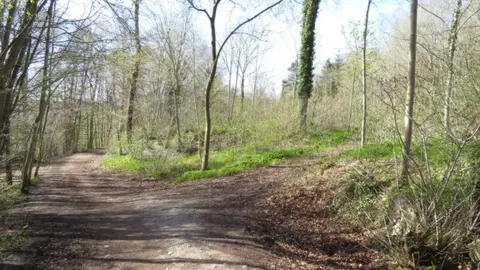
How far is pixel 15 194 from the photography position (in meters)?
10.4

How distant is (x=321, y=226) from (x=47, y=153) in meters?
22.1

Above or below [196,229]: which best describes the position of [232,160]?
above

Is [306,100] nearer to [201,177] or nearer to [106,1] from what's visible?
[201,177]

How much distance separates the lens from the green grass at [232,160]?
41.8 feet

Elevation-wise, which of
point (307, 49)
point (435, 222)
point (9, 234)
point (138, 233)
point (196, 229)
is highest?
point (307, 49)

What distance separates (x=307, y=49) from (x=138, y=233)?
15.5 m

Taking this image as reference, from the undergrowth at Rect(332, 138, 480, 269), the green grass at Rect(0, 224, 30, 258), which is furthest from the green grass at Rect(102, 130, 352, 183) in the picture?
the undergrowth at Rect(332, 138, 480, 269)

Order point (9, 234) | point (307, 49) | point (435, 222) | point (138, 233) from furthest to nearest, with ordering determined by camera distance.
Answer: point (307, 49) → point (9, 234) → point (138, 233) → point (435, 222)

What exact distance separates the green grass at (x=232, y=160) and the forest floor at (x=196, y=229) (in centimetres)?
158

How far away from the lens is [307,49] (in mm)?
19062

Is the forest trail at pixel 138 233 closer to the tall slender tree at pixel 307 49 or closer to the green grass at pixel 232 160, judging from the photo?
the green grass at pixel 232 160

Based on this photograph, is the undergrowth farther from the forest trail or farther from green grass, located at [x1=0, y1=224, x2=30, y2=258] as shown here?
green grass, located at [x1=0, y1=224, x2=30, y2=258]

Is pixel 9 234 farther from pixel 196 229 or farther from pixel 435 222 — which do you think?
pixel 435 222

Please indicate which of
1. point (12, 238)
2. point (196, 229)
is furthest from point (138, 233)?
point (12, 238)
